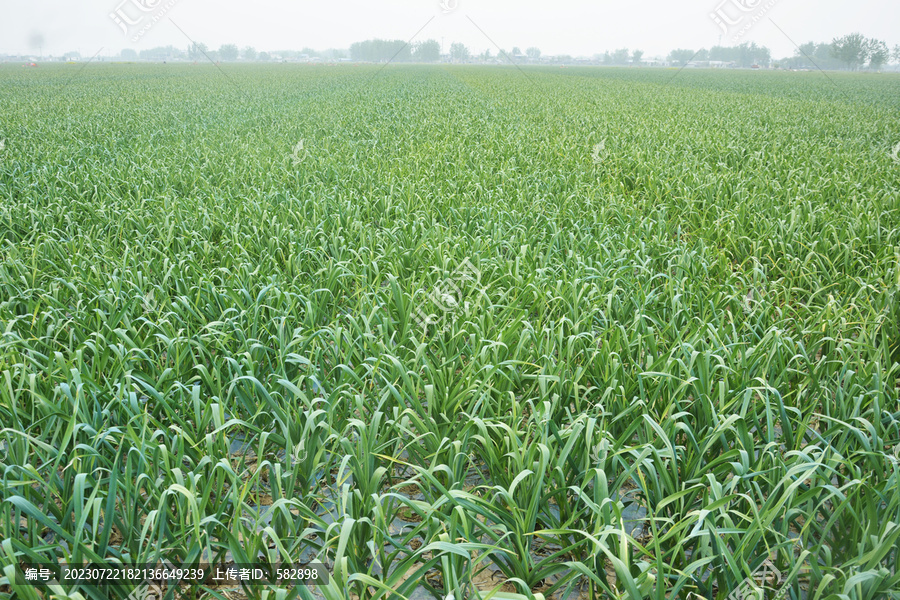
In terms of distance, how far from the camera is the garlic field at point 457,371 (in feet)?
6.41

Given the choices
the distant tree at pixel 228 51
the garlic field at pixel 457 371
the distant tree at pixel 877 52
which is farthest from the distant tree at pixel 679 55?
the garlic field at pixel 457 371

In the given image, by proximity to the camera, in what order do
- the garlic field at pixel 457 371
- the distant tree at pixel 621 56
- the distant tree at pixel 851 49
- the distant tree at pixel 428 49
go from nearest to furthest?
the garlic field at pixel 457 371, the distant tree at pixel 851 49, the distant tree at pixel 428 49, the distant tree at pixel 621 56

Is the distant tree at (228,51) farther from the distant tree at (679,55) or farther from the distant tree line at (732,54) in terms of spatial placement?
the distant tree at (679,55)

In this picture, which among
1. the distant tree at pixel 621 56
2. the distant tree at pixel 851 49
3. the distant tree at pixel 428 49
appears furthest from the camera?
the distant tree at pixel 621 56

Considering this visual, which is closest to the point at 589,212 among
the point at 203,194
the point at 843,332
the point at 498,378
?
the point at 843,332

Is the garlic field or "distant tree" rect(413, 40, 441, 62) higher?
"distant tree" rect(413, 40, 441, 62)

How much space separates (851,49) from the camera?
320ft

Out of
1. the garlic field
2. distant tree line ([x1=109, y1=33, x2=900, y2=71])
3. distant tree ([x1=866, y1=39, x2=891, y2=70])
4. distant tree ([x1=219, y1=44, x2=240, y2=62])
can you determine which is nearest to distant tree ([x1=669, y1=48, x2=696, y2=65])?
distant tree line ([x1=109, y1=33, x2=900, y2=71])

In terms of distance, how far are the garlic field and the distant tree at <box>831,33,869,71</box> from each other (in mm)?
116940

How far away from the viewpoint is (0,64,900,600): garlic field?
1953 millimetres

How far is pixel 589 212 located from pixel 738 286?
1.95 meters

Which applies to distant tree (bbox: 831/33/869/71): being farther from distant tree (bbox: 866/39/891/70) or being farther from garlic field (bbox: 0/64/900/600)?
garlic field (bbox: 0/64/900/600)

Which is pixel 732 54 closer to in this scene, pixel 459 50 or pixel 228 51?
pixel 459 50

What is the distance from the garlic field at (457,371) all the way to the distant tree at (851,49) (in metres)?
117
